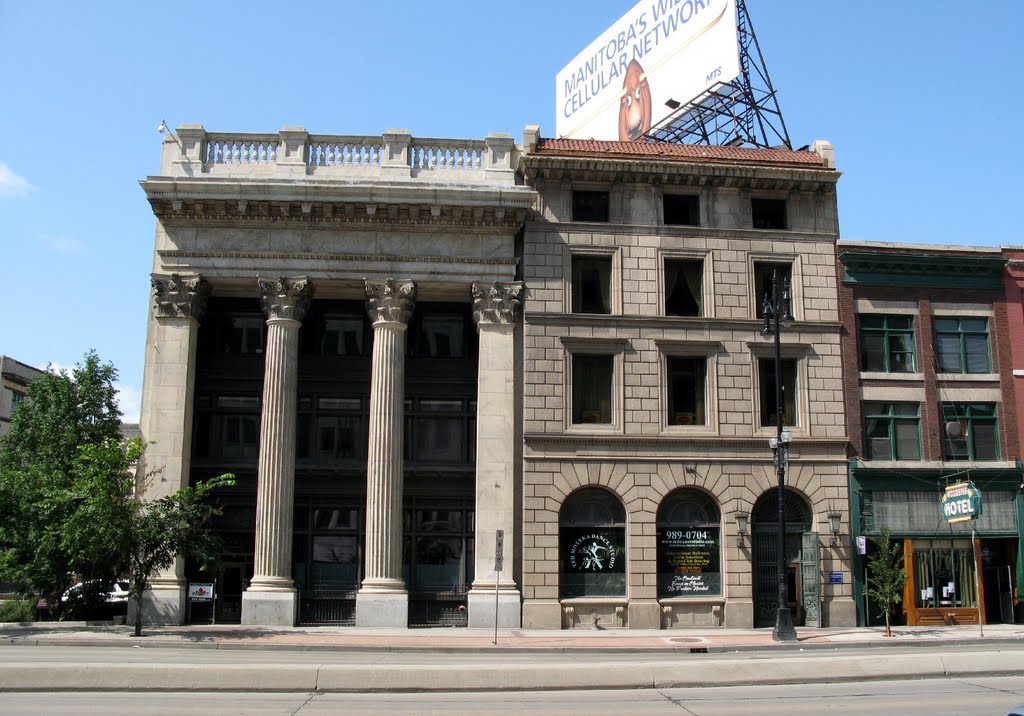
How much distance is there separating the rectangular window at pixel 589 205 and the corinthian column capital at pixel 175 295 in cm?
1383

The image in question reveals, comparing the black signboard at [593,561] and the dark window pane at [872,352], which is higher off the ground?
the dark window pane at [872,352]

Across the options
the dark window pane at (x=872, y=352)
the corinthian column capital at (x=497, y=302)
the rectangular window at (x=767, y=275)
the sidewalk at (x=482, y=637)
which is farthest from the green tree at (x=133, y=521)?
the dark window pane at (x=872, y=352)

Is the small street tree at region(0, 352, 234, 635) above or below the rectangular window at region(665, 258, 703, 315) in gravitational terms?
below

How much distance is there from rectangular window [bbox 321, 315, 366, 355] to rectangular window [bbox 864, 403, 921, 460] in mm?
19147

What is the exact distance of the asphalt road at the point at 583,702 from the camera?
48.0 ft

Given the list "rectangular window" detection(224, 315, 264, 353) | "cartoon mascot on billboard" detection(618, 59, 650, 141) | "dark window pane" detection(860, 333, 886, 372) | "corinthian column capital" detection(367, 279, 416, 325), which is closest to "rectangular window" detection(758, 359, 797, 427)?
"dark window pane" detection(860, 333, 886, 372)

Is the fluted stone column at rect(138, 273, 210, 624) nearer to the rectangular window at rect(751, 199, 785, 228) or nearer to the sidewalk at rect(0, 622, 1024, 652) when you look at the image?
the sidewalk at rect(0, 622, 1024, 652)

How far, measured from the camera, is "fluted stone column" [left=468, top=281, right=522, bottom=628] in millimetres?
32219

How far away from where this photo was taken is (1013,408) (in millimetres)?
35844

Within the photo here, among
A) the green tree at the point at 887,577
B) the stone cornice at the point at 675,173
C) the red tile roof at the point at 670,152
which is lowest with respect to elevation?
the green tree at the point at 887,577

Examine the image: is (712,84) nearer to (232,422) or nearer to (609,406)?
(609,406)

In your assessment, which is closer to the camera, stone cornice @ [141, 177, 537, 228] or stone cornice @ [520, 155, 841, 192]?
stone cornice @ [141, 177, 537, 228]

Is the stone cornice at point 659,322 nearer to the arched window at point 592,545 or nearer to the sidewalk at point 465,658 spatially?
the arched window at point 592,545

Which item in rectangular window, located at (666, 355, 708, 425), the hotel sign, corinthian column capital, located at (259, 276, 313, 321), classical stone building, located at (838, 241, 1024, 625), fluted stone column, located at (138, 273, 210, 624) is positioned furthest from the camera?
rectangular window, located at (666, 355, 708, 425)
